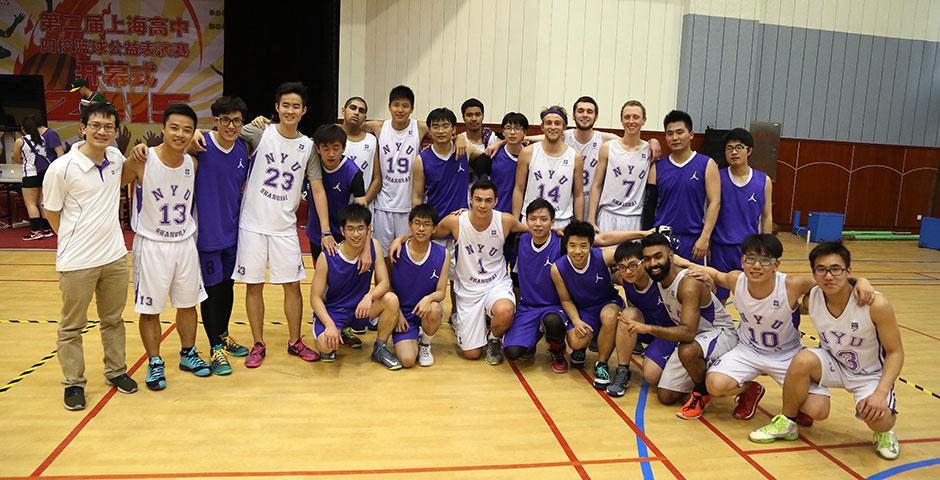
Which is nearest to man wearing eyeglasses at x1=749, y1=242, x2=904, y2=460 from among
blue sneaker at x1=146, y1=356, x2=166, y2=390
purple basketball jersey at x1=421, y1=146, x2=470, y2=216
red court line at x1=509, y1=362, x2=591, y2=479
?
red court line at x1=509, y1=362, x2=591, y2=479

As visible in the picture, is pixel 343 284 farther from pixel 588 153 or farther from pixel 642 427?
pixel 588 153

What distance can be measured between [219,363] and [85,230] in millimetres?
1323

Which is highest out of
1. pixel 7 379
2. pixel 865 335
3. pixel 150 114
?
pixel 150 114

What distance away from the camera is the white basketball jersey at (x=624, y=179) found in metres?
5.52

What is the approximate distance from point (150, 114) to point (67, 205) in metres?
11.2

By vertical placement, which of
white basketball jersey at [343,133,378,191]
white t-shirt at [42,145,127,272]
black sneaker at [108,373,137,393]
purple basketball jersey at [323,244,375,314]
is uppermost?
white basketball jersey at [343,133,378,191]

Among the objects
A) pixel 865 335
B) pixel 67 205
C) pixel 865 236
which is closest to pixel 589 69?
pixel 865 236

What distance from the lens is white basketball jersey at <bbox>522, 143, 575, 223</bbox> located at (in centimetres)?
546

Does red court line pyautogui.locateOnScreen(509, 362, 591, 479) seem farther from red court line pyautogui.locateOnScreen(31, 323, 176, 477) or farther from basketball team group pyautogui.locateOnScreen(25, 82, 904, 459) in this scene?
red court line pyautogui.locateOnScreen(31, 323, 176, 477)

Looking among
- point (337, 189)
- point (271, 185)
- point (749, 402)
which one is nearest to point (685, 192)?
point (749, 402)

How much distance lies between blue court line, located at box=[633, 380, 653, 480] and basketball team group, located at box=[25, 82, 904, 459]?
0.36ft

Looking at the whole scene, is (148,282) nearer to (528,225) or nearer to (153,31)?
(528,225)

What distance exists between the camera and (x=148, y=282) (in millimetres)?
4156

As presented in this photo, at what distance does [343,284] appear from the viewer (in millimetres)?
4875
